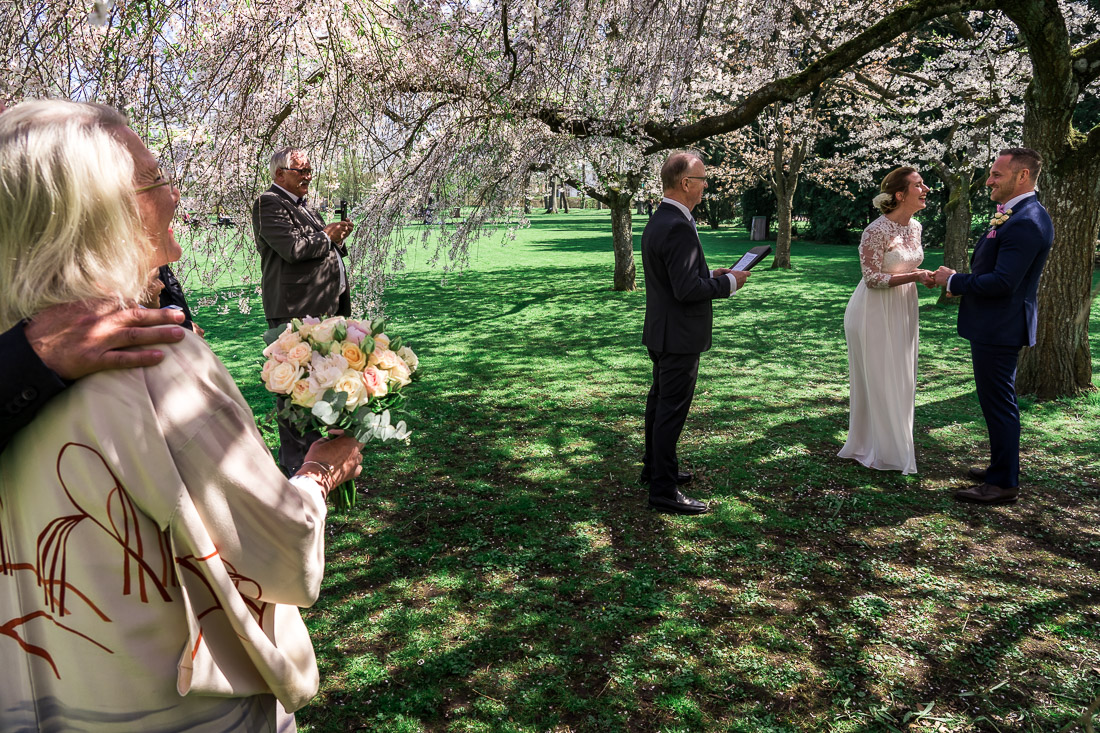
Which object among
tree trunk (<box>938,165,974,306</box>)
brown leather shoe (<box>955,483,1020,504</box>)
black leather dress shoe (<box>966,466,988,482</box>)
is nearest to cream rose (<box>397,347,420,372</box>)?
brown leather shoe (<box>955,483,1020,504</box>)

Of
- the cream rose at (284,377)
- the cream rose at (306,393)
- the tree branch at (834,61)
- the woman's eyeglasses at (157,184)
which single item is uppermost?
the tree branch at (834,61)

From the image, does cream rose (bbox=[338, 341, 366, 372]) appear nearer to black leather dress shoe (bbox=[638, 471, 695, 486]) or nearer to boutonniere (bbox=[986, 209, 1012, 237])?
black leather dress shoe (bbox=[638, 471, 695, 486])

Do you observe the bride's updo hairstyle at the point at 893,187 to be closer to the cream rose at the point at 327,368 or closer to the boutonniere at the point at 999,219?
the boutonniere at the point at 999,219

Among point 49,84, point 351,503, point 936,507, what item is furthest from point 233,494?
point 936,507

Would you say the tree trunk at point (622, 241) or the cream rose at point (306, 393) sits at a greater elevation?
the tree trunk at point (622, 241)

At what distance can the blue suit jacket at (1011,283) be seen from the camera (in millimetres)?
5012

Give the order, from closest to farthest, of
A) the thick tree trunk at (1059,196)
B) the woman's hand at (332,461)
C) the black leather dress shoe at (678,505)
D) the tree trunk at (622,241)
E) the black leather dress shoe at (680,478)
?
the woman's hand at (332,461) < the black leather dress shoe at (678,505) < the black leather dress shoe at (680,478) < the thick tree trunk at (1059,196) < the tree trunk at (622,241)

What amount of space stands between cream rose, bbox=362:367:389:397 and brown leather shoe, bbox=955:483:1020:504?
4.87 metres

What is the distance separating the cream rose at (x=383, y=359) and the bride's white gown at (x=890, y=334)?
Answer: 467 centimetres

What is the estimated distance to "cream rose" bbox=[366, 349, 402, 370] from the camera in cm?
217

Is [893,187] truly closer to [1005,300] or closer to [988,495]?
[1005,300]

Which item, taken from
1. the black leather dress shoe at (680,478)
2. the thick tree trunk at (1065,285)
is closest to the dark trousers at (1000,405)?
the black leather dress shoe at (680,478)

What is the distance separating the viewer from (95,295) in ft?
4.42

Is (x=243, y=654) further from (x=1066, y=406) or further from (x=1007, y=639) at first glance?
(x=1066, y=406)
